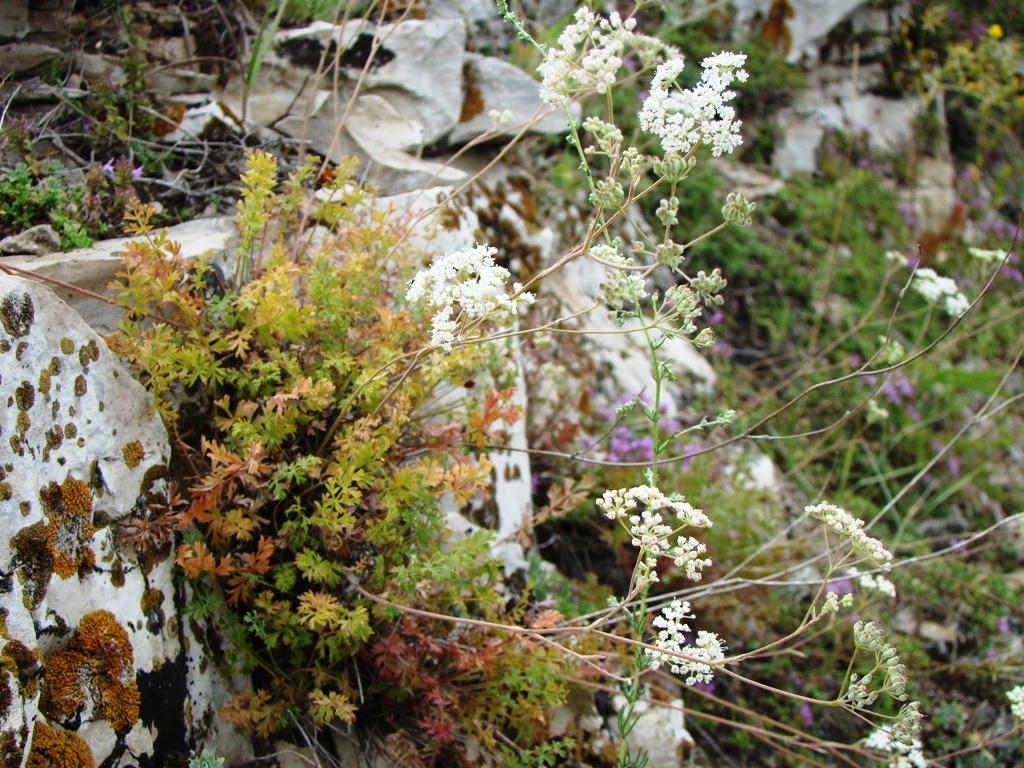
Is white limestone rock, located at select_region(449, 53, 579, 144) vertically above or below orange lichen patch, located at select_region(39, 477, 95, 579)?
above

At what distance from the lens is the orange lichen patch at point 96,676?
1771 mm

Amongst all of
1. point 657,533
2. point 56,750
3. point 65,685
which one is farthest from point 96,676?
point 657,533

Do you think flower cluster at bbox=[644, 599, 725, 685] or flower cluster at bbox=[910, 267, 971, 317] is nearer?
flower cluster at bbox=[644, 599, 725, 685]

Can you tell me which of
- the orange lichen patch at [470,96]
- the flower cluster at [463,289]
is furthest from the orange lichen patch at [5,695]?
the orange lichen patch at [470,96]

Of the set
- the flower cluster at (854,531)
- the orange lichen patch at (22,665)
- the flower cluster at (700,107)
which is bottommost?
the orange lichen patch at (22,665)

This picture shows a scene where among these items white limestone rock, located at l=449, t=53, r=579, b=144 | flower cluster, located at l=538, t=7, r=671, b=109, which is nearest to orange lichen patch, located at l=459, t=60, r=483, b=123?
white limestone rock, located at l=449, t=53, r=579, b=144

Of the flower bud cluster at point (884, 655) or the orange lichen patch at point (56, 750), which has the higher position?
the flower bud cluster at point (884, 655)

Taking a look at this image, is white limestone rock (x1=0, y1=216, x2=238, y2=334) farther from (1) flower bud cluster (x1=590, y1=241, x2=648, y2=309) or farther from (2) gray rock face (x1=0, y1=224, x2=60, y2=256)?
(1) flower bud cluster (x1=590, y1=241, x2=648, y2=309)

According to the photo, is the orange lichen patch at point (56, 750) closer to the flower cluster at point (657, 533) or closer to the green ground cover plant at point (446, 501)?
the green ground cover plant at point (446, 501)

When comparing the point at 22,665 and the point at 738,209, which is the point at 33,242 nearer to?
the point at 22,665

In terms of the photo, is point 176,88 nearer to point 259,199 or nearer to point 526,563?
point 259,199

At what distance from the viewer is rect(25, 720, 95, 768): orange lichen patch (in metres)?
1.66

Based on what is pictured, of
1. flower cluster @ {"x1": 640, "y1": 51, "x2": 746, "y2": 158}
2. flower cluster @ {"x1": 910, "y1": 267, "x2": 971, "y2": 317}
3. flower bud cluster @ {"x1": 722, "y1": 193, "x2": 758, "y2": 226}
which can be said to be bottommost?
flower cluster @ {"x1": 910, "y1": 267, "x2": 971, "y2": 317}

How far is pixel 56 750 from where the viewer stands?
1.69m
